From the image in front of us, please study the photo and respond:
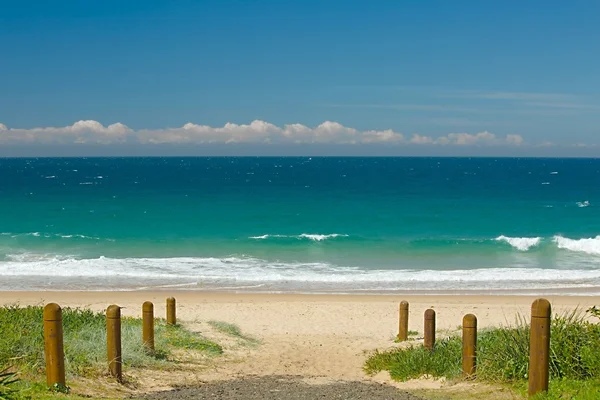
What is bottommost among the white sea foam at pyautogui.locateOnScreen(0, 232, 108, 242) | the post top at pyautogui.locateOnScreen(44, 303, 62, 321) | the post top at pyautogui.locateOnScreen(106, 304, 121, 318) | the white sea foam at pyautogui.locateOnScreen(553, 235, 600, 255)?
the white sea foam at pyautogui.locateOnScreen(553, 235, 600, 255)

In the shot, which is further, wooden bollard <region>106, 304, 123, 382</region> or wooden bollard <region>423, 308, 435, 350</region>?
wooden bollard <region>423, 308, 435, 350</region>

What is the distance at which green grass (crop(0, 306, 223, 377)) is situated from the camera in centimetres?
968

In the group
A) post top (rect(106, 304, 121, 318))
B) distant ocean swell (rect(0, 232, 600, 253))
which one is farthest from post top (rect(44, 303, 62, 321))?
distant ocean swell (rect(0, 232, 600, 253))

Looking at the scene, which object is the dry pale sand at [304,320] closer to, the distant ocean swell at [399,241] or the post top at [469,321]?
the post top at [469,321]

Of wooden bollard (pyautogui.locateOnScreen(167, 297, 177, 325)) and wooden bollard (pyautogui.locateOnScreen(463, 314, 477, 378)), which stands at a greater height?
wooden bollard (pyautogui.locateOnScreen(463, 314, 477, 378))

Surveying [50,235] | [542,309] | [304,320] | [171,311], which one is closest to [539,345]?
[542,309]

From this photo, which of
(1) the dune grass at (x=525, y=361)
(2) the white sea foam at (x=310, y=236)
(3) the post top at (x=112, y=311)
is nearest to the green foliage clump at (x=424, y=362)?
(1) the dune grass at (x=525, y=361)

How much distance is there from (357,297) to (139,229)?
26965mm

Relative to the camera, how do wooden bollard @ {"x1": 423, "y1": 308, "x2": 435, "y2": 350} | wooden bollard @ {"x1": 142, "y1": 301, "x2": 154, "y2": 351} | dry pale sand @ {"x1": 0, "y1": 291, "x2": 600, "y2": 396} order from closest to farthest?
wooden bollard @ {"x1": 142, "y1": 301, "x2": 154, "y2": 351}, wooden bollard @ {"x1": 423, "y1": 308, "x2": 435, "y2": 350}, dry pale sand @ {"x1": 0, "y1": 291, "x2": 600, "y2": 396}

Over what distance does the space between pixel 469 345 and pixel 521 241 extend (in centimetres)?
3281

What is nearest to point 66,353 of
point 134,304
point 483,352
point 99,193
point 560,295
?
point 483,352

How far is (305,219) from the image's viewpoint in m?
54.3

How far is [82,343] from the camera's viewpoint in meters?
10.9

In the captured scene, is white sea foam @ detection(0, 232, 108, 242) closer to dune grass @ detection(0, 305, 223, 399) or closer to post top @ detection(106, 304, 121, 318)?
dune grass @ detection(0, 305, 223, 399)
